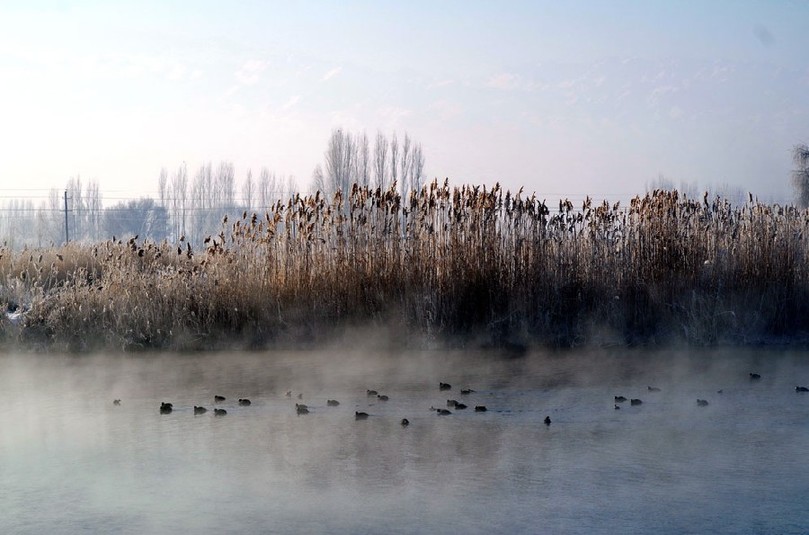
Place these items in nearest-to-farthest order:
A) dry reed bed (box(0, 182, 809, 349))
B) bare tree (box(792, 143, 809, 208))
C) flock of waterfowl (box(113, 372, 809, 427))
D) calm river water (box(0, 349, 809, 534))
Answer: calm river water (box(0, 349, 809, 534))
flock of waterfowl (box(113, 372, 809, 427))
dry reed bed (box(0, 182, 809, 349))
bare tree (box(792, 143, 809, 208))

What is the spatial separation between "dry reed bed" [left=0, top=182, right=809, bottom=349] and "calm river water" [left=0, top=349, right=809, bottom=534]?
1567 mm

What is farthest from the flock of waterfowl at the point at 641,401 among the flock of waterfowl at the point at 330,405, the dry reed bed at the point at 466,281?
the dry reed bed at the point at 466,281

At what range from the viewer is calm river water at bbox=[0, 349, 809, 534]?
475 cm

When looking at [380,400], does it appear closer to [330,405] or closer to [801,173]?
[330,405]

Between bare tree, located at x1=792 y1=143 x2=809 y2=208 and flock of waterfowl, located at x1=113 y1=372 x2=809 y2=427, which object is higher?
bare tree, located at x1=792 y1=143 x2=809 y2=208

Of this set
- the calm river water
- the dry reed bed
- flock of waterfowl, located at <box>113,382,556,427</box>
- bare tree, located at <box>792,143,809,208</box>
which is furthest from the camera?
bare tree, located at <box>792,143,809,208</box>

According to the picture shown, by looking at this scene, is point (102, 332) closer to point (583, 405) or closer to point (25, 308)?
point (25, 308)

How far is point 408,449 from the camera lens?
242 inches

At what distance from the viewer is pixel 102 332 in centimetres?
1126

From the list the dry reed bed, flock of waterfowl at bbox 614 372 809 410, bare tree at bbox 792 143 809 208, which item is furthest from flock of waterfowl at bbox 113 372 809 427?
bare tree at bbox 792 143 809 208

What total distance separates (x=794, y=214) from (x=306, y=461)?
9.40m

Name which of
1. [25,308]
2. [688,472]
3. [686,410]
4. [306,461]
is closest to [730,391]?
[686,410]

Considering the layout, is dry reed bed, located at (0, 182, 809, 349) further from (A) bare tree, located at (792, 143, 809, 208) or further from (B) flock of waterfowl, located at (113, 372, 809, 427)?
(A) bare tree, located at (792, 143, 809, 208)

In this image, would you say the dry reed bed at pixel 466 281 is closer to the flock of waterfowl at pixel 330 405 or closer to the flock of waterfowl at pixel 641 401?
the flock of waterfowl at pixel 641 401
